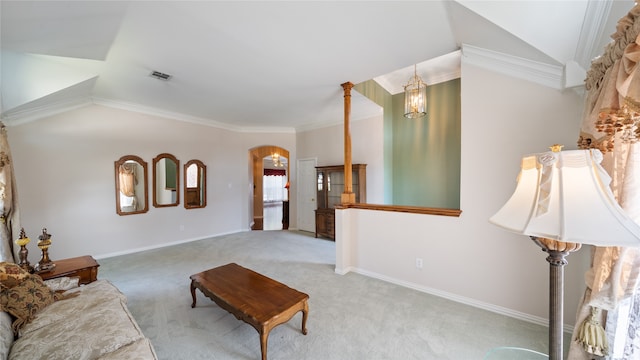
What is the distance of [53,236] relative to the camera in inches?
138

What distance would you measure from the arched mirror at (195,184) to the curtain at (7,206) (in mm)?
2326

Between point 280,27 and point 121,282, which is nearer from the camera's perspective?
point 280,27

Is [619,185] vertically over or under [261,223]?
over

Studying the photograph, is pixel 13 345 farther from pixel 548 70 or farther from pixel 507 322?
pixel 548 70

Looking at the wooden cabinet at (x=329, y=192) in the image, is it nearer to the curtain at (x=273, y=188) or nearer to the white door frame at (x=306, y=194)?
the white door frame at (x=306, y=194)

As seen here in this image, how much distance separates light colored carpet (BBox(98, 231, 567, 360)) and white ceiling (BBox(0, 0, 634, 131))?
2.21 m

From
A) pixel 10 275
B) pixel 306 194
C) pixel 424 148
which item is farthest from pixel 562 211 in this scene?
pixel 306 194

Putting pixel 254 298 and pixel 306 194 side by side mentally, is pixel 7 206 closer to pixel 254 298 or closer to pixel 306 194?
pixel 254 298

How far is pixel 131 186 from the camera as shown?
4.29m

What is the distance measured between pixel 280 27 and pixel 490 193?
8.38 ft

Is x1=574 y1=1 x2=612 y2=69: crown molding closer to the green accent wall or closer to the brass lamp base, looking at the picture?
the brass lamp base

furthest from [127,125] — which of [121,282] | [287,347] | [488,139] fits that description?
[488,139]

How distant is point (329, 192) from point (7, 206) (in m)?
4.63

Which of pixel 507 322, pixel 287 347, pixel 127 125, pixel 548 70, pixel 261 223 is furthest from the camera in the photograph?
pixel 261 223
